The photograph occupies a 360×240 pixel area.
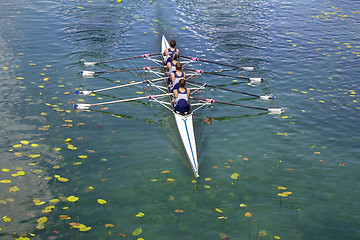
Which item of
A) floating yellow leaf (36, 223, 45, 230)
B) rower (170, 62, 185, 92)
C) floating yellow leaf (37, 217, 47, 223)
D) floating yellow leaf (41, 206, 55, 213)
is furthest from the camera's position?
rower (170, 62, 185, 92)

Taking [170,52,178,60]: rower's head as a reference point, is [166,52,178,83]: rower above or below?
below

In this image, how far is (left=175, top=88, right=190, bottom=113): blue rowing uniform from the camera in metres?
14.1

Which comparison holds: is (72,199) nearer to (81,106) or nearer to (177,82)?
(81,106)

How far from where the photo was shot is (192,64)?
20.5 metres

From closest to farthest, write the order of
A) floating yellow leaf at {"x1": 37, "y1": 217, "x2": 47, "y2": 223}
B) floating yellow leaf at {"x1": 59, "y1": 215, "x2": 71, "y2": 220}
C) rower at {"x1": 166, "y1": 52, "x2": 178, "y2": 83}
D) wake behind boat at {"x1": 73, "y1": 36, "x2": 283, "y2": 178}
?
floating yellow leaf at {"x1": 37, "y1": 217, "x2": 47, "y2": 223}
floating yellow leaf at {"x1": 59, "y1": 215, "x2": 71, "y2": 220}
wake behind boat at {"x1": 73, "y1": 36, "x2": 283, "y2": 178}
rower at {"x1": 166, "y1": 52, "x2": 178, "y2": 83}

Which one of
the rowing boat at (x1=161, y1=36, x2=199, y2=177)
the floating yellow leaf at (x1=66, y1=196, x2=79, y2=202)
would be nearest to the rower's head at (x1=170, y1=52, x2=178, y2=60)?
the rowing boat at (x1=161, y1=36, x2=199, y2=177)

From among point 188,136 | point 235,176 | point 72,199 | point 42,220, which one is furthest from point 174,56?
point 42,220

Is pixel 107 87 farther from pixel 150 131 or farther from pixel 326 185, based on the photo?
pixel 326 185

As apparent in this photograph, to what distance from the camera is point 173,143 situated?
1355 centimetres

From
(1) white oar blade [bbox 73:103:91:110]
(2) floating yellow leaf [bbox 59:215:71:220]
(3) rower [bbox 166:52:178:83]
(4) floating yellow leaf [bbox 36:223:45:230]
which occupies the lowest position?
(2) floating yellow leaf [bbox 59:215:71:220]

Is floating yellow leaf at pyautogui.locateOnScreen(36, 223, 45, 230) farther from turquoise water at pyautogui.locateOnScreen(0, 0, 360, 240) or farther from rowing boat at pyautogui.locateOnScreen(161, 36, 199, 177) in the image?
rowing boat at pyautogui.locateOnScreen(161, 36, 199, 177)

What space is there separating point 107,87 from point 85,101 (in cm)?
188

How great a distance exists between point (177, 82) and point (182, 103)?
1.75 meters

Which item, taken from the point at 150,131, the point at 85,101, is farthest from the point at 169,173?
the point at 85,101
